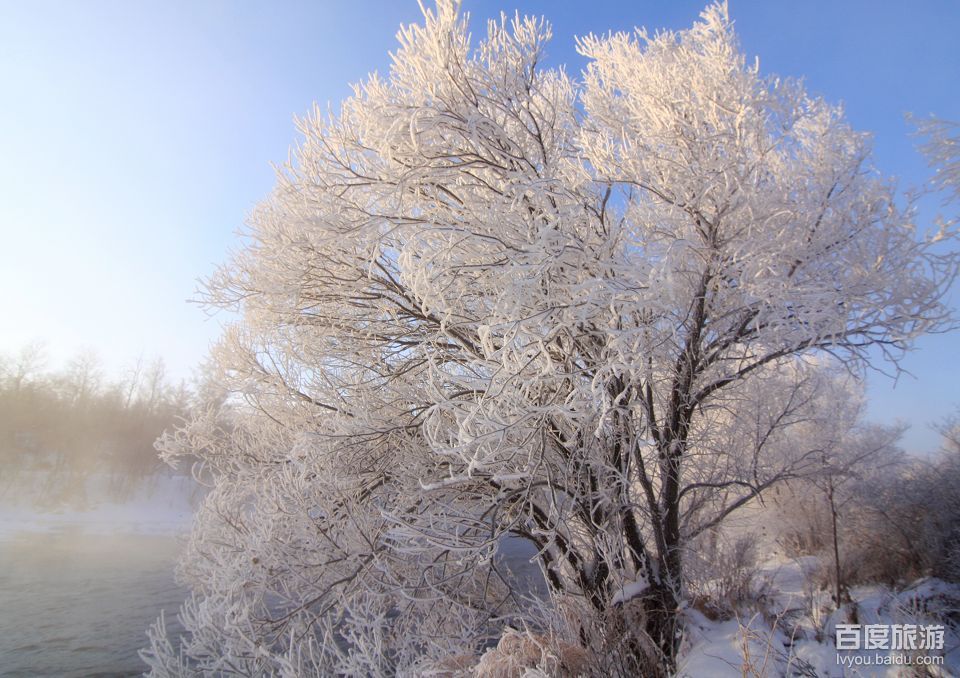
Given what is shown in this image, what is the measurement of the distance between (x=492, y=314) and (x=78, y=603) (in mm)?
14233

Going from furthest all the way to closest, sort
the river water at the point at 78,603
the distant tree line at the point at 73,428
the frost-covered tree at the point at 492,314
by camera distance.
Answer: the distant tree line at the point at 73,428, the river water at the point at 78,603, the frost-covered tree at the point at 492,314

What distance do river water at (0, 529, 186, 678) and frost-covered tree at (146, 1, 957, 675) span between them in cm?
517

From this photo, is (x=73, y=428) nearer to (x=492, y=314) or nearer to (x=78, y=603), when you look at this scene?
(x=78, y=603)

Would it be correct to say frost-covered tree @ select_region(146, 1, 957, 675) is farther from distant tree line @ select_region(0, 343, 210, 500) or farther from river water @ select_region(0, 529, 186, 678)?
distant tree line @ select_region(0, 343, 210, 500)

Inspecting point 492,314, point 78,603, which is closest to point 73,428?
point 78,603

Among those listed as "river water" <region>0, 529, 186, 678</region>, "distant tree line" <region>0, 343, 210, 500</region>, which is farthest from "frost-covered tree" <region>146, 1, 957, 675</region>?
"distant tree line" <region>0, 343, 210, 500</region>

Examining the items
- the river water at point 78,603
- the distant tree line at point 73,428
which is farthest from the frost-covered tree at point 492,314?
the distant tree line at point 73,428

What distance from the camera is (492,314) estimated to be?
372 centimetres

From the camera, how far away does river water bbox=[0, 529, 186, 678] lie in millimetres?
8601

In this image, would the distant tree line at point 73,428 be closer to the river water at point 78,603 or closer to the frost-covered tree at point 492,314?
the river water at point 78,603

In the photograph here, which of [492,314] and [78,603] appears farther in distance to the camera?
[78,603]

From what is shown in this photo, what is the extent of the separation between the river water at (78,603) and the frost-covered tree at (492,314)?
5166mm

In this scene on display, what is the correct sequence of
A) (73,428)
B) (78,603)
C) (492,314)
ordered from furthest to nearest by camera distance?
(73,428), (78,603), (492,314)

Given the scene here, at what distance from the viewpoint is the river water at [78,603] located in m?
8.60
